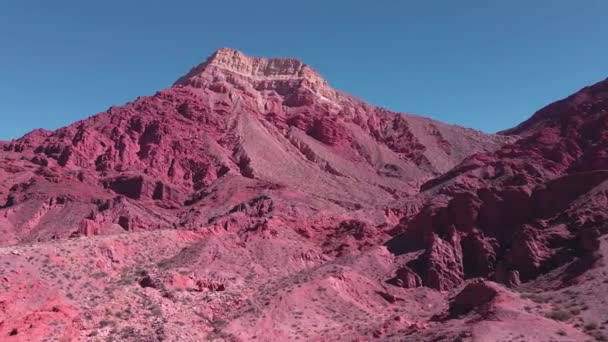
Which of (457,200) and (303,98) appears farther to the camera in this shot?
(303,98)

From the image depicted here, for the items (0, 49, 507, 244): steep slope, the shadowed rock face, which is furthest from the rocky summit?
(0, 49, 507, 244): steep slope

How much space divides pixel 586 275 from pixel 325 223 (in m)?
33.9

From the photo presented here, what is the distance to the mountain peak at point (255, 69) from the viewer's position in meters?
133

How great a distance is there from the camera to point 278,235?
181 feet

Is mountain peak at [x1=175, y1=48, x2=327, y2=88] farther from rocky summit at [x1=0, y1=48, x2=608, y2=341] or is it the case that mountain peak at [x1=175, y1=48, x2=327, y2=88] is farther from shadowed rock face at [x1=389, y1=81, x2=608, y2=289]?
shadowed rock face at [x1=389, y1=81, x2=608, y2=289]

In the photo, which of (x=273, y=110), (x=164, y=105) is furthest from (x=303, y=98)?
(x=164, y=105)

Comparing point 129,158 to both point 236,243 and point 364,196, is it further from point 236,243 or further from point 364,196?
point 236,243

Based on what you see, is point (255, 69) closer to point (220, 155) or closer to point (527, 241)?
point (220, 155)

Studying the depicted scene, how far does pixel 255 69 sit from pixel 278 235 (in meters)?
92.8

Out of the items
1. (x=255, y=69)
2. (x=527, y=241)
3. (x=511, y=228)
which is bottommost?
(x=527, y=241)

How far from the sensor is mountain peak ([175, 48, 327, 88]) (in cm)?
13300

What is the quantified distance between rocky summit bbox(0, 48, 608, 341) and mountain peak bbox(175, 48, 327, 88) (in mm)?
22932

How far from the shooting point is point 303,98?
127 metres

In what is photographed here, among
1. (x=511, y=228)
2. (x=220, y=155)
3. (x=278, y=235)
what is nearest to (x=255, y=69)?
(x=220, y=155)
